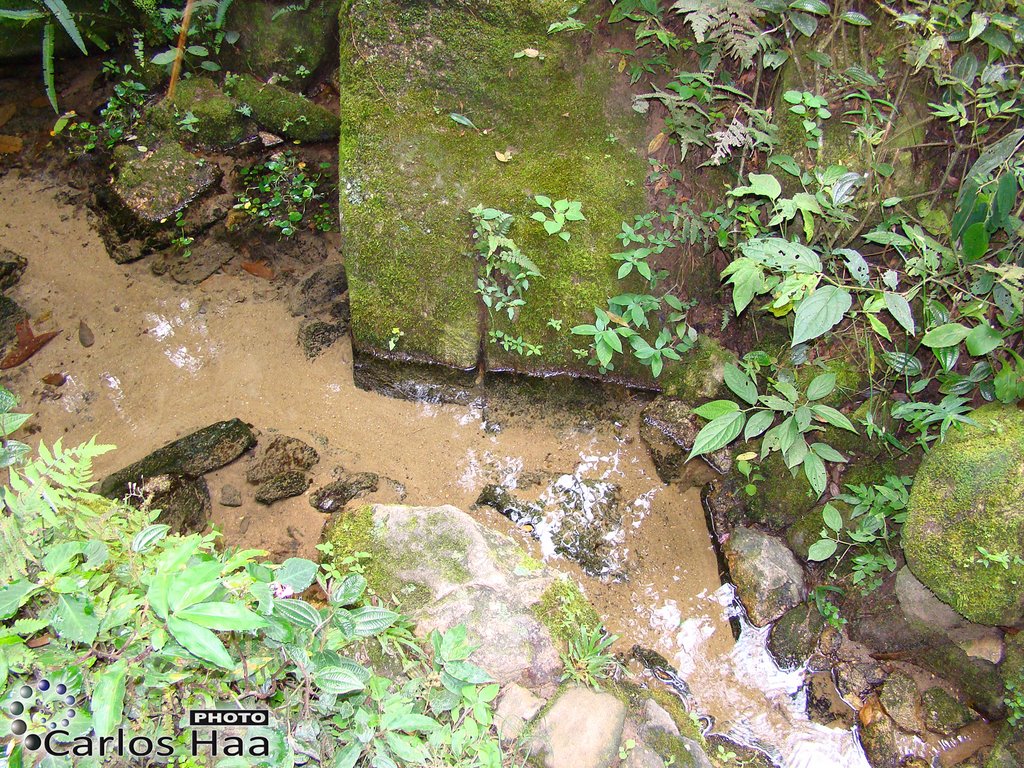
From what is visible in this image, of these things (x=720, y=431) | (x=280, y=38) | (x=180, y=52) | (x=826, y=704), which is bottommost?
(x=826, y=704)

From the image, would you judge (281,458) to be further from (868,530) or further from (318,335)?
(868,530)

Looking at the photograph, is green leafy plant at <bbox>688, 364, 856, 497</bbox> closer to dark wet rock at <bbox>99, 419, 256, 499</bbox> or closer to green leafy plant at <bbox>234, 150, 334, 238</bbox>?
dark wet rock at <bbox>99, 419, 256, 499</bbox>

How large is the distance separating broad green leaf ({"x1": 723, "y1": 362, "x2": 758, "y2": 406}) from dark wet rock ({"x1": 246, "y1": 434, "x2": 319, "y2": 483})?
7.82 ft

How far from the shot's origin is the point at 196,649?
4.05 feet

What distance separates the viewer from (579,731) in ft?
7.85

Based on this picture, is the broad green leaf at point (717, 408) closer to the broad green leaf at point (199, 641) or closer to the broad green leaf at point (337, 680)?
the broad green leaf at point (337, 680)

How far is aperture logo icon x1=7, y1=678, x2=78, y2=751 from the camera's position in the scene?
1.45 metres

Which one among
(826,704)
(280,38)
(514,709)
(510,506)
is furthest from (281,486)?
(280,38)

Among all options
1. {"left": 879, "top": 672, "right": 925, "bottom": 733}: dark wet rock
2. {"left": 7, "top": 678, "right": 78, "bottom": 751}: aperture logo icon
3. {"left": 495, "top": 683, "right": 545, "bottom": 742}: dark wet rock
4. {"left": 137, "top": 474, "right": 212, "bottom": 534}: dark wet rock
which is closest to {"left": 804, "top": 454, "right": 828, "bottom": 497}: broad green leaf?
{"left": 879, "top": 672, "right": 925, "bottom": 733}: dark wet rock

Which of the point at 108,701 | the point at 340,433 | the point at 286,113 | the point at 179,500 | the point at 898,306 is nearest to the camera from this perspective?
the point at 108,701

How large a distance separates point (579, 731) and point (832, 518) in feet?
5.59

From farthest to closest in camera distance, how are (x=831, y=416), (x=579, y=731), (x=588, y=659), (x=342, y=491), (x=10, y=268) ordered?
(x=10, y=268) → (x=342, y=491) → (x=831, y=416) → (x=588, y=659) → (x=579, y=731)

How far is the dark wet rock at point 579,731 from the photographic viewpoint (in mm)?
2318

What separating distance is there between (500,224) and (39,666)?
2.85 m
